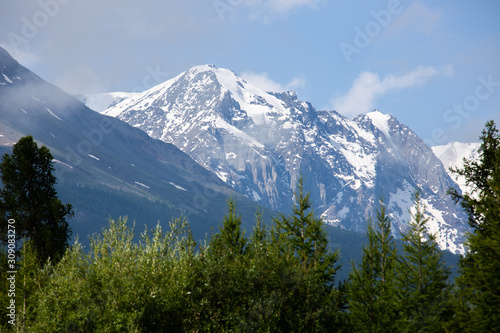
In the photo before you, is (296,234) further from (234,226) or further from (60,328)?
(60,328)

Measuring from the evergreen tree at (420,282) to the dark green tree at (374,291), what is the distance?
901mm

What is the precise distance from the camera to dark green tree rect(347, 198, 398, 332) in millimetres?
32469

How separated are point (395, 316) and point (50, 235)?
97.8ft

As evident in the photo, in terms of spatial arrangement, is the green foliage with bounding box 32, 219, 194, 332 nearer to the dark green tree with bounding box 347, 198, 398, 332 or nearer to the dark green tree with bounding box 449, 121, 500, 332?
the dark green tree with bounding box 347, 198, 398, 332

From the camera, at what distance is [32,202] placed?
1702 inches

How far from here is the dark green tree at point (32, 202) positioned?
41562mm

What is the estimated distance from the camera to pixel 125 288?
83.6ft

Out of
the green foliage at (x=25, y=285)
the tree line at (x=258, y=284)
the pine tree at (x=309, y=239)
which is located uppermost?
the pine tree at (x=309, y=239)

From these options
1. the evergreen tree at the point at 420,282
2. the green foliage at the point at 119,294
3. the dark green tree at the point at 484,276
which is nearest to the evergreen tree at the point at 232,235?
the green foliage at the point at 119,294

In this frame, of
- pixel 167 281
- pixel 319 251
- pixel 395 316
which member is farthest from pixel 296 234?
pixel 167 281

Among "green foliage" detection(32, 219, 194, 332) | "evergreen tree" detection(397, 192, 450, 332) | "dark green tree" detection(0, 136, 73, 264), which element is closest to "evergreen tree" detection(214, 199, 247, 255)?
"green foliage" detection(32, 219, 194, 332)

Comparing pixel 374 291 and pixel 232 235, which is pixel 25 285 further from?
pixel 374 291

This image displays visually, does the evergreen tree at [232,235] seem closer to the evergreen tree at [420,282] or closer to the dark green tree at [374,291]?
the dark green tree at [374,291]

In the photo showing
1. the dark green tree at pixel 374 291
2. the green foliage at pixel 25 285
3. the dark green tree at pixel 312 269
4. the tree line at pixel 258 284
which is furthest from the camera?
the dark green tree at pixel 374 291
